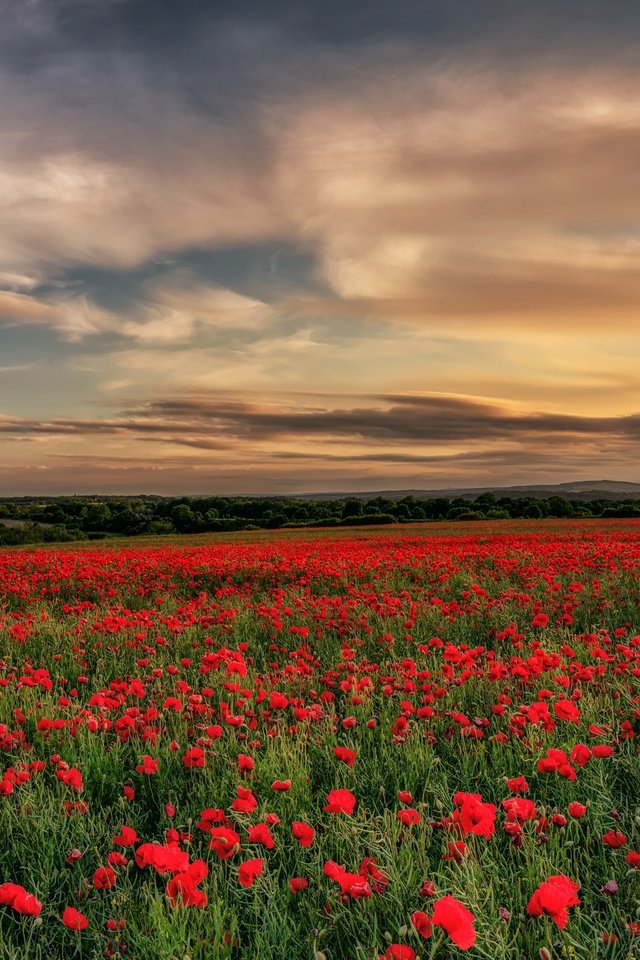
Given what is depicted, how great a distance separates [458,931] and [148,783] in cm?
315

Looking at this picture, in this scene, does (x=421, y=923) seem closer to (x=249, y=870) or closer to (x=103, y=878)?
(x=249, y=870)

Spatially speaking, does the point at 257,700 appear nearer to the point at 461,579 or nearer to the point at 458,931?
the point at 458,931

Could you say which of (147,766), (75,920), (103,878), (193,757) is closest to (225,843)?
(103,878)

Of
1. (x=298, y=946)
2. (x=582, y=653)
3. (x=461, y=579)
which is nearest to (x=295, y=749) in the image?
(x=298, y=946)

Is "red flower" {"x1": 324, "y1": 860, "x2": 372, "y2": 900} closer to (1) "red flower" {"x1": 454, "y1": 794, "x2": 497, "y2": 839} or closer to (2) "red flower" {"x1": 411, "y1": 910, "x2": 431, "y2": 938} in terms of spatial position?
(2) "red flower" {"x1": 411, "y1": 910, "x2": 431, "y2": 938}

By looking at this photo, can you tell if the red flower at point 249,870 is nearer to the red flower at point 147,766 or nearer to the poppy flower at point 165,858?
the poppy flower at point 165,858

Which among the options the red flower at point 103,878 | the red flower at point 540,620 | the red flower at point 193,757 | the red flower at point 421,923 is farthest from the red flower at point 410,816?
the red flower at point 540,620

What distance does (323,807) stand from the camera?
A: 4.13 metres

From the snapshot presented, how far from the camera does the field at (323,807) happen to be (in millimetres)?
2910

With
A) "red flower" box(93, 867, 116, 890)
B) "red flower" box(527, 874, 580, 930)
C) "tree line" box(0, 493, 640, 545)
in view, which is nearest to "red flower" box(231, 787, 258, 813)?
"red flower" box(93, 867, 116, 890)

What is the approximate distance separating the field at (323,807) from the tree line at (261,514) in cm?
4998

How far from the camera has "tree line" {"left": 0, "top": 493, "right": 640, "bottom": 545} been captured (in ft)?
208

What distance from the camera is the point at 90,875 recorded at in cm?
374

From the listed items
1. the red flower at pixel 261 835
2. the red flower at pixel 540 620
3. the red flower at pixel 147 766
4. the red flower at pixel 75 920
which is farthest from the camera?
the red flower at pixel 540 620
